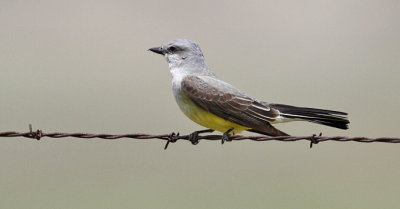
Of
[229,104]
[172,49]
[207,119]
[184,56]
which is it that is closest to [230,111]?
[229,104]

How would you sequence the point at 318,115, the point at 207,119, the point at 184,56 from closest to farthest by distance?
the point at 318,115
the point at 207,119
the point at 184,56

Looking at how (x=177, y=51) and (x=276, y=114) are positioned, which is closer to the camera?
(x=276, y=114)

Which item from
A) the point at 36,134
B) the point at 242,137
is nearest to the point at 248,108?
the point at 242,137

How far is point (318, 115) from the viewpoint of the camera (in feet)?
17.4

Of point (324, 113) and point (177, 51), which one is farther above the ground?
point (177, 51)

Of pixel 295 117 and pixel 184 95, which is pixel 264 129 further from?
pixel 184 95

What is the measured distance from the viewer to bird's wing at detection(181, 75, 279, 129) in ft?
18.0

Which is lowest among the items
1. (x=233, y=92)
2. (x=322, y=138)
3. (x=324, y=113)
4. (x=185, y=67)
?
(x=322, y=138)

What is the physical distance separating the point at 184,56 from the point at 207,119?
1229 millimetres

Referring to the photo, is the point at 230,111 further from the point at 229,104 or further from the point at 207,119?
the point at 207,119

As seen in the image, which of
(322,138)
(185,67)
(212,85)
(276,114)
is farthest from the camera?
(185,67)

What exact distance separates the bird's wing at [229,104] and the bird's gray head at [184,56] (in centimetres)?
62

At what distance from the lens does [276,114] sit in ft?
18.4

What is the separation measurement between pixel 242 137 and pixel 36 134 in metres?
1.75
